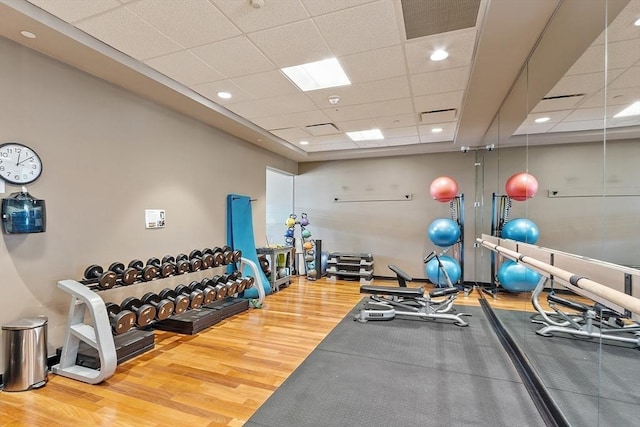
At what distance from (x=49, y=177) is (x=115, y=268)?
105cm

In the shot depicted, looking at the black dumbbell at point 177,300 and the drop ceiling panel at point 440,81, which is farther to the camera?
the black dumbbell at point 177,300

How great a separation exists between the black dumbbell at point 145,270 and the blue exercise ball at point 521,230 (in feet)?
13.7

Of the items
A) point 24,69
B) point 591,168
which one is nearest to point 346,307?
point 591,168

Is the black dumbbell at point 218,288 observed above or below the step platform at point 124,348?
above

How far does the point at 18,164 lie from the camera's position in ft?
8.16

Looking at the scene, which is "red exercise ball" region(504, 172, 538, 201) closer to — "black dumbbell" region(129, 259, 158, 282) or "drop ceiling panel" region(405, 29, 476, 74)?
"drop ceiling panel" region(405, 29, 476, 74)

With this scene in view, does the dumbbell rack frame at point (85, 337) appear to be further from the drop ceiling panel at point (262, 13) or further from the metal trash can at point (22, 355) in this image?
the drop ceiling panel at point (262, 13)

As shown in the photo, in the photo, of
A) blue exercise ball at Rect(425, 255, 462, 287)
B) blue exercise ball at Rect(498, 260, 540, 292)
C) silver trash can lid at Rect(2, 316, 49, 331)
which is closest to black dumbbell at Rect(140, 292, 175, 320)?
silver trash can lid at Rect(2, 316, 49, 331)

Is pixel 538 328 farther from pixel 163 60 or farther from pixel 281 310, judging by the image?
pixel 163 60

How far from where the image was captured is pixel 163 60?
9.45ft

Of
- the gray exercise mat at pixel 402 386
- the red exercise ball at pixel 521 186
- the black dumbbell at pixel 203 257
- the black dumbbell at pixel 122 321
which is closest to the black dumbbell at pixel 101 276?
the black dumbbell at pixel 122 321

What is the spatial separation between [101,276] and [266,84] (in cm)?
256

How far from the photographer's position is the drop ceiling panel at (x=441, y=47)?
248 centimetres

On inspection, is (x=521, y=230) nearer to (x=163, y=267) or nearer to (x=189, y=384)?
(x=189, y=384)
